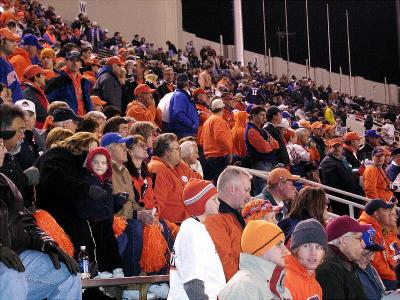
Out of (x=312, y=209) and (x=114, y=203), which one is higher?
(x=114, y=203)

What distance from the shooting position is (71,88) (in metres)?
9.67

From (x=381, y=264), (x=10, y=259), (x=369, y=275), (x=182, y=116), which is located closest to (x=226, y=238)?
(x=10, y=259)

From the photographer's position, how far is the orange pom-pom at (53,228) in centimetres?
535

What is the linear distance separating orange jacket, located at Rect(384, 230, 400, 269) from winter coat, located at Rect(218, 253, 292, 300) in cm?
357

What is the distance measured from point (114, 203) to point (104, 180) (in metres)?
0.19

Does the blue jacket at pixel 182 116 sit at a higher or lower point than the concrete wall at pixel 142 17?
higher

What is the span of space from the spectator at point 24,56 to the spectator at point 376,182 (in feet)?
16.6

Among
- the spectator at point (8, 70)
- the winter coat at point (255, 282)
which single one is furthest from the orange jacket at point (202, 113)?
the winter coat at point (255, 282)

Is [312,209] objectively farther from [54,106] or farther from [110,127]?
[54,106]

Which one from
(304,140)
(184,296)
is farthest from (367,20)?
(184,296)

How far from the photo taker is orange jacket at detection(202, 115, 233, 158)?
34.1 ft

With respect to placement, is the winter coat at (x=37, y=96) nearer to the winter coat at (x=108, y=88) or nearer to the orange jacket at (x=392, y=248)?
the winter coat at (x=108, y=88)

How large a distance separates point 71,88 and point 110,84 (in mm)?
1289

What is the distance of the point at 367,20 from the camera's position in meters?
43.4
